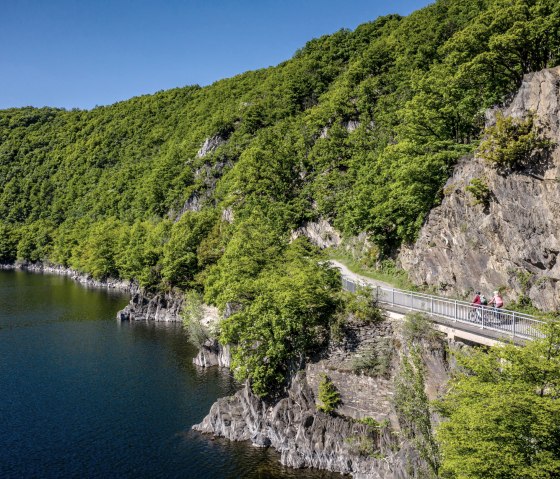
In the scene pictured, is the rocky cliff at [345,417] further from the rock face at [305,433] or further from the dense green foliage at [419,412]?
the dense green foliage at [419,412]

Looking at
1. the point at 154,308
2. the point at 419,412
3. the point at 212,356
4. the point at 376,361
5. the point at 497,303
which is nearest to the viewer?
the point at 419,412

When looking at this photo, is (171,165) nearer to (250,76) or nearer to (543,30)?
(250,76)

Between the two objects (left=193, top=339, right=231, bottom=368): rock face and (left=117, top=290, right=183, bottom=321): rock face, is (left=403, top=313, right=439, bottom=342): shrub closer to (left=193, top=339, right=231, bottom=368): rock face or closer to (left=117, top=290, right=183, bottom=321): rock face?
(left=193, top=339, right=231, bottom=368): rock face

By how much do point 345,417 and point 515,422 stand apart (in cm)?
1332

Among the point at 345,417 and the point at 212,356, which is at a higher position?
the point at 345,417

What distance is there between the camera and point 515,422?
12.9 metres

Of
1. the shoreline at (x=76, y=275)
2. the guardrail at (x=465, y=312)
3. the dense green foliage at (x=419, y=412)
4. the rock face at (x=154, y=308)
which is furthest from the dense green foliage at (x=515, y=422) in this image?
the shoreline at (x=76, y=275)

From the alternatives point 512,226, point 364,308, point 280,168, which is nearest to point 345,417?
point 364,308

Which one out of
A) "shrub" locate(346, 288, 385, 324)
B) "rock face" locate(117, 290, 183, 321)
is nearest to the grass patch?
"shrub" locate(346, 288, 385, 324)

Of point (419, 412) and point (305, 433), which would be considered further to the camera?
point (305, 433)

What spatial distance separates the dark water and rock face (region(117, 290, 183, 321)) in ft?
9.80

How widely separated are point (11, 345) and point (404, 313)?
1575 inches

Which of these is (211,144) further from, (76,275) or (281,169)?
(76,275)

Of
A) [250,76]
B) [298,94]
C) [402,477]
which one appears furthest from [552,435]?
[250,76]
